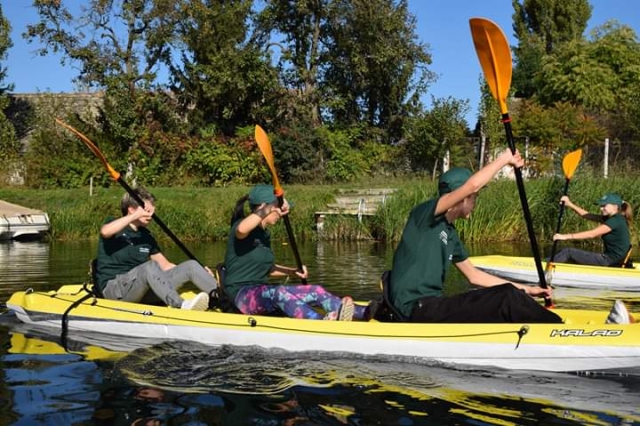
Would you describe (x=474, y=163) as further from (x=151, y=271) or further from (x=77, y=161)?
(x=151, y=271)

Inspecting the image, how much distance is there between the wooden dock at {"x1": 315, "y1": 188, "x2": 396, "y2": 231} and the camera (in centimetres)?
1880

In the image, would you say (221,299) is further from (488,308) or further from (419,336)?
(488,308)

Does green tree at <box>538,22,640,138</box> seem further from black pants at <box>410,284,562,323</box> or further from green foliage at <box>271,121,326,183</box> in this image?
black pants at <box>410,284,562,323</box>

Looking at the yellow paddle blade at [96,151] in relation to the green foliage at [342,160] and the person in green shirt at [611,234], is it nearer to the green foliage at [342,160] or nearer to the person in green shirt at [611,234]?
the person in green shirt at [611,234]

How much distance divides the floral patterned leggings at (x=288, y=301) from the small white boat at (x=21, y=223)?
13.2 metres

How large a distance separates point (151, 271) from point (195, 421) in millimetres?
2777

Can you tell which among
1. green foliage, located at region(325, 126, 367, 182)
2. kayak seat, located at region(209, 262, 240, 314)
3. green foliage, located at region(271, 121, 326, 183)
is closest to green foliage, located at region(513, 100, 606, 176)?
green foliage, located at region(325, 126, 367, 182)

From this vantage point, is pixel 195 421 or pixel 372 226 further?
pixel 372 226

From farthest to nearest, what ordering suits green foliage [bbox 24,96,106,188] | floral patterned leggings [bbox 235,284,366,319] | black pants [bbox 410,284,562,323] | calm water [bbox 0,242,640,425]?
1. green foliage [bbox 24,96,106,188]
2. floral patterned leggings [bbox 235,284,366,319]
3. black pants [bbox 410,284,562,323]
4. calm water [bbox 0,242,640,425]

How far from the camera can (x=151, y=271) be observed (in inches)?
279

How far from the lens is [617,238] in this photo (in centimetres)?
1073

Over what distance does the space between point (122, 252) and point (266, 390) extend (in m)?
2.78

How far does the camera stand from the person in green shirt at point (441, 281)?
5.40 meters

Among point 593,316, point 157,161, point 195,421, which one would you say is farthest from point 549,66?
point 195,421
